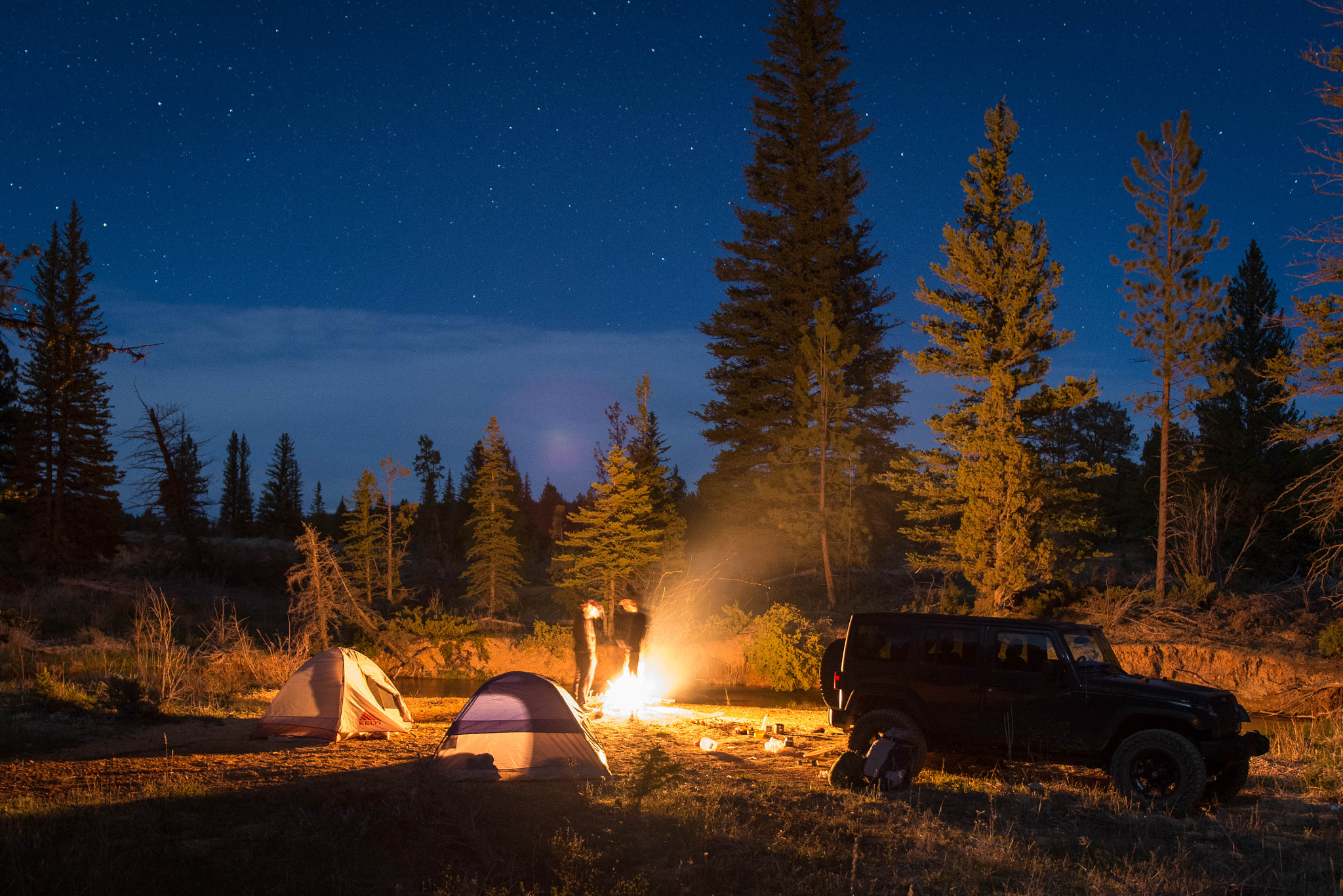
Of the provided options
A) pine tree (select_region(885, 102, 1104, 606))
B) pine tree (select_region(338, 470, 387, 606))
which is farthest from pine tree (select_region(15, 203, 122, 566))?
pine tree (select_region(885, 102, 1104, 606))

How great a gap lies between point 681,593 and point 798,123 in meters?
23.3

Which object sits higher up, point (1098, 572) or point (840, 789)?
point (1098, 572)

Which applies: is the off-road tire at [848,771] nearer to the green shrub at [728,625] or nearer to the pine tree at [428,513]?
the green shrub at [728,625]

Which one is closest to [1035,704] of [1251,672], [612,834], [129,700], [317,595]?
[612,834]

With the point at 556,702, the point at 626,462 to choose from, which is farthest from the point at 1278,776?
the point at 626,462

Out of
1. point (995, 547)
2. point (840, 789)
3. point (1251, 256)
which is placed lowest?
point (840, 789)

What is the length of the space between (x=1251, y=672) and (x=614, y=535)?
1863 cm

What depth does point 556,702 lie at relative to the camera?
401 inches

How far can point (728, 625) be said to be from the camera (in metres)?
25.5

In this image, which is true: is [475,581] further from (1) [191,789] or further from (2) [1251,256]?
(2) [1251,256]

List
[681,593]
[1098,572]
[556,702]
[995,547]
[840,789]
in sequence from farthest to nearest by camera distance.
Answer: [1098,572]
[681,593]
[995,547]
[556,702]
[840,789]

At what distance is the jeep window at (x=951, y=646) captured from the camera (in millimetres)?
9500

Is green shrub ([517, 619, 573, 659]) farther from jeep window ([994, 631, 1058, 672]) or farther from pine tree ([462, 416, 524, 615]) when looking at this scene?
jeep window ([994, 631, 1058, 672])

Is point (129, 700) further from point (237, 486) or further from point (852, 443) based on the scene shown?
point (237, 486)
